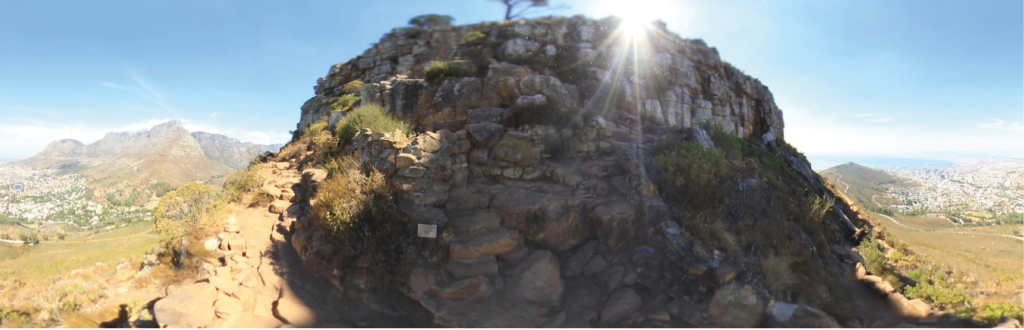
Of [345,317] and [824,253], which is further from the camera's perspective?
[824,253]

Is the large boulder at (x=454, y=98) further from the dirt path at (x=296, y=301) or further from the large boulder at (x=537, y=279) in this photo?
the large boulder at (x=537, y=279)

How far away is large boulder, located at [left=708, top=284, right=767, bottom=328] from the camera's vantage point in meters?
3.99

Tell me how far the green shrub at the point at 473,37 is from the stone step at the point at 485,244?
525 inches

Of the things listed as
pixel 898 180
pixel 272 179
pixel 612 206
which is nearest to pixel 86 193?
pixel 272 179

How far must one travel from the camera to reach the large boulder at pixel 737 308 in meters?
3.99

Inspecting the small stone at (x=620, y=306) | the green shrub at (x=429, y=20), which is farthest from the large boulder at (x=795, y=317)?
the green shrub at (x=429, y=20)

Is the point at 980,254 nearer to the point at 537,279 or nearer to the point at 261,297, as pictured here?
the point at 537,279

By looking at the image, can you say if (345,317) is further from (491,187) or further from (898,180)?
(898,180)

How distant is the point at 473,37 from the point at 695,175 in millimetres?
13340

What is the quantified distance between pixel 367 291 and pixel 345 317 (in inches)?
16.9

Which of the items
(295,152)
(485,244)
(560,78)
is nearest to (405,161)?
(485,244)

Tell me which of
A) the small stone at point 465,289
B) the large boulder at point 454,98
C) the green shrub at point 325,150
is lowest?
the small stone at point 465,289

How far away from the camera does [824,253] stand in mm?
6504

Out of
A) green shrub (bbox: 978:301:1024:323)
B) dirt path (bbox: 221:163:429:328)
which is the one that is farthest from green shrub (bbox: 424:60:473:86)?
green shrub (bbox: 978:301:1024:323)
